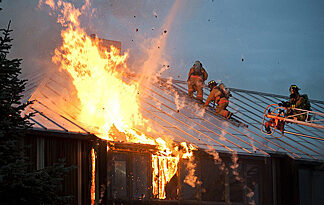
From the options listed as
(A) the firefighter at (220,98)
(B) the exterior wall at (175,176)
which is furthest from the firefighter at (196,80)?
(B) the exterior wall at (175,176)

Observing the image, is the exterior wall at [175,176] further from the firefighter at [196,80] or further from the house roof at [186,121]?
the firefighter at [196,80]

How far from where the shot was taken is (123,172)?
15.7 m

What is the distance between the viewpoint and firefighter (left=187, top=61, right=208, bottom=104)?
2419cm

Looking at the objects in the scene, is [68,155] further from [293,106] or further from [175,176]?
[293,106]

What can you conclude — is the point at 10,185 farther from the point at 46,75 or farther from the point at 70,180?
the point at 46,75

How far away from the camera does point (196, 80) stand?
24.3 meters

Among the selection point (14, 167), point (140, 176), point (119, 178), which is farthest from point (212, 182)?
point (14, 167)

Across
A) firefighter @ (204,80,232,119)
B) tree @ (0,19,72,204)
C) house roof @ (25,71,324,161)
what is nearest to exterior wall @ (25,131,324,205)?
house roof @ (25,71,324,161)

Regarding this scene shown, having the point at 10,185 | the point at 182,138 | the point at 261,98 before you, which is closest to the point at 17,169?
the point at 10,185

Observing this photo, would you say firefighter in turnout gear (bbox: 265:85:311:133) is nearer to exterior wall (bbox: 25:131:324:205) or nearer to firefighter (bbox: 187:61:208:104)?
exterior wall (bbox: 25:131:324:205)

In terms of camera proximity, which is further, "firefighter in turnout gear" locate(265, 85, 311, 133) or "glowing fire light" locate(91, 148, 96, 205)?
"firefighter in turnout gear" locate(265, 85, 311, 133)

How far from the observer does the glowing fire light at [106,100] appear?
1631 centimetres

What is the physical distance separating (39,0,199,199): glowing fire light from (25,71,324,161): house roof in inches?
16.1

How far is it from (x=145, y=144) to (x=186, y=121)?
3.96 m
